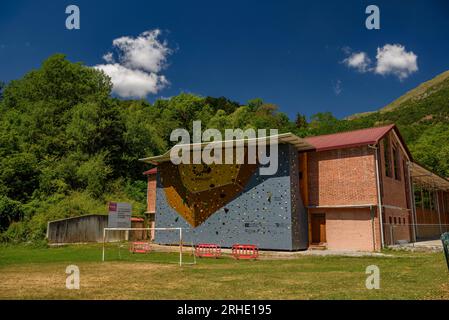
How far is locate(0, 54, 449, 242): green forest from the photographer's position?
37562 mm

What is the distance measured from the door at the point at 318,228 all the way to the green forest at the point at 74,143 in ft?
67.9

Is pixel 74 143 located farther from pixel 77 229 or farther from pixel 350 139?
pixel 350 139

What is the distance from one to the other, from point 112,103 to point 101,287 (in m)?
43.1

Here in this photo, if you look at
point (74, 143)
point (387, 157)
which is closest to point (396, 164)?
point (387, 157)

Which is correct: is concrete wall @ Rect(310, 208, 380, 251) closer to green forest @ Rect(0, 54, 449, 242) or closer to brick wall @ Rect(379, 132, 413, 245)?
brick wall @ Rect(379, 132, 413, 245)

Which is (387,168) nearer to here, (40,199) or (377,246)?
(377,246)

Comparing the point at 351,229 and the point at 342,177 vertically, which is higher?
the point at 342,177

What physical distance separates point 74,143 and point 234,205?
2687 cm

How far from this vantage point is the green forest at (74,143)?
1479 inches

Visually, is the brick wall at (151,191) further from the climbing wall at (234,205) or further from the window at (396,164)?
the window at (396,164)

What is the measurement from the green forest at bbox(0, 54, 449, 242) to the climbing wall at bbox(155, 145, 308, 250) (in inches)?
404

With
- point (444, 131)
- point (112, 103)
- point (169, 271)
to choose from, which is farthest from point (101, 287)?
point (444, 131)

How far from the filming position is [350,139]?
1078 inches
